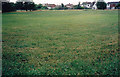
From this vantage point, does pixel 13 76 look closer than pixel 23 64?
Yes

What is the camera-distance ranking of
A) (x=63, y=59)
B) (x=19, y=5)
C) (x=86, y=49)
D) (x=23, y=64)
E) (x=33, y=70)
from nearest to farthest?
(x=33, y=70)
(x=23, y=64)
(x=63, y=59)
(x=86, y=49)
(x=19, y=5)

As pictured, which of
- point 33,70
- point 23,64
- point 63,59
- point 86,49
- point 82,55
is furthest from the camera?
point 86,49

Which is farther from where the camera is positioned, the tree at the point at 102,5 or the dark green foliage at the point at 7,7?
the tree at the point at 102,5

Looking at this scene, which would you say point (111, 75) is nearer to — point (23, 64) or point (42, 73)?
point (42, 73)

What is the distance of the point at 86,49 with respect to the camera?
869 cm

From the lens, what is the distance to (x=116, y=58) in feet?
23.2

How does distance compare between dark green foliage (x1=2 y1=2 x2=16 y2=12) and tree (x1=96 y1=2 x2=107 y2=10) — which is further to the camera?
tree (x1=96 y1=2 x2=107 y2=10)

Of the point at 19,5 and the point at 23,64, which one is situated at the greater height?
the point at 19,5

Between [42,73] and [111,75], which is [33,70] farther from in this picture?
[111,75]

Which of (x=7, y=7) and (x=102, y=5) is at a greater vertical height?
(x=102, y=5)

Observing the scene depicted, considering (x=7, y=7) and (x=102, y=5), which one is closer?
(x=7, y=7)

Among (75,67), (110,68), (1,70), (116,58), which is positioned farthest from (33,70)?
(116,58)

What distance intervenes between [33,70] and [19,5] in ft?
264

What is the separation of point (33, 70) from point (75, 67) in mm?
2268
